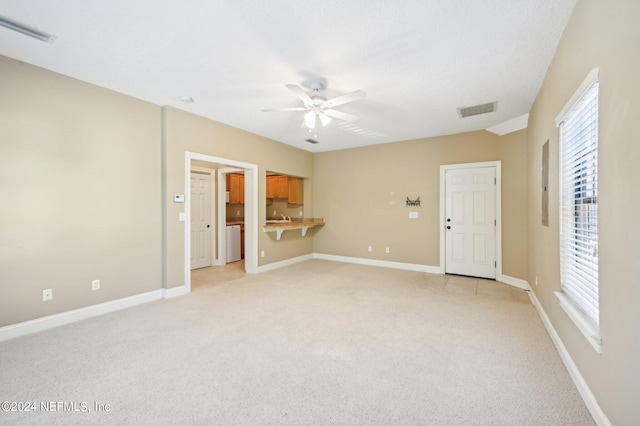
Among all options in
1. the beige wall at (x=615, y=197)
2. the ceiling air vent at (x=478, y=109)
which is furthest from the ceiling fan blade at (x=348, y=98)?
the ceiling air vent at (x=478, y=109)

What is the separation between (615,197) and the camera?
4.56 feet

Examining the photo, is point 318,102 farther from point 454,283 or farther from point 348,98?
point 454,283

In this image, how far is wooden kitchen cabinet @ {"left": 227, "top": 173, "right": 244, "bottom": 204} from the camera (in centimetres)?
699

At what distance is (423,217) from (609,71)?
13.8ft

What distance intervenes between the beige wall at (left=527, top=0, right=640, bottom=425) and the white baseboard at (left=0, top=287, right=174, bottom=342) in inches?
176

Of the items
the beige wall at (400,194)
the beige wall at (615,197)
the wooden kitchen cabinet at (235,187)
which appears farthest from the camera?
the wooden kitchen cabinet at (235,187)

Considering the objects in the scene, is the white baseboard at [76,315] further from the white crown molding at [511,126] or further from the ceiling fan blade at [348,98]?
the white crown molding at [511,126]

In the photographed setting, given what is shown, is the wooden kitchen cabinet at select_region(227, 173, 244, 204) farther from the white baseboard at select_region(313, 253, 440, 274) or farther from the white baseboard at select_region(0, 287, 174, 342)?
the white baseboard at select_region(0, 287, 174, 342)

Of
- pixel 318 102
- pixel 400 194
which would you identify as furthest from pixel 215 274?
pixel 400 194

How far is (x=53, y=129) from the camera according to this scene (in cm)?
294

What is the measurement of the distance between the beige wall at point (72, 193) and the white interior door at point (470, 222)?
505 cm

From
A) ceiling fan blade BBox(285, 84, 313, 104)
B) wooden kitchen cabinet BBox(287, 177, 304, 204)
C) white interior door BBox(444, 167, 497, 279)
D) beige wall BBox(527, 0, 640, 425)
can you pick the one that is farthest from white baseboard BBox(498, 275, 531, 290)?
wooden kitchen cabinet BBox(287, 177, 304, 204)

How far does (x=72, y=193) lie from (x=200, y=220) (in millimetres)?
2849

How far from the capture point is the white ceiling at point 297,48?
2.01 meters
